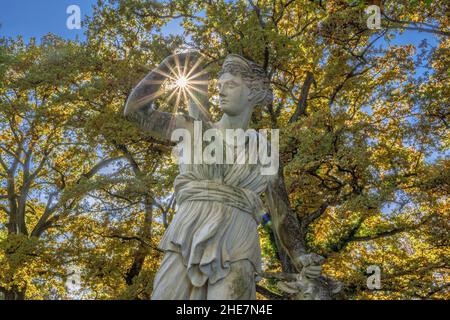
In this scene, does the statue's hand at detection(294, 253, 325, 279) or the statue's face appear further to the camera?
the statue's hand at detection(294, 253, 325, 279)

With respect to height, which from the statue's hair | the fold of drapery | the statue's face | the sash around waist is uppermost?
the statue's hair

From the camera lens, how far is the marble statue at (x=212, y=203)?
117 inches

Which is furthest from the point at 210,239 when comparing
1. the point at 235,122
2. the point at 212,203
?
the point at 235,122

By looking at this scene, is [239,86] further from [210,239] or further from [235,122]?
[210,239]

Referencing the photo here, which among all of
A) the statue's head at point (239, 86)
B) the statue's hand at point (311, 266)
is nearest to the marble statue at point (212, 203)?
the statue's head at point (239, 86)

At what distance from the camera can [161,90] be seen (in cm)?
358

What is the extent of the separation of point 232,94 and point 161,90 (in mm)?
484

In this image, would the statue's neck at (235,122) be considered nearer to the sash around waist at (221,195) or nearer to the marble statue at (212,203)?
the marble statue at (212,203)

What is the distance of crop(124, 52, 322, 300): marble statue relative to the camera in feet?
9.78

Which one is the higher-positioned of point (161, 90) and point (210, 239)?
point (161, 90)

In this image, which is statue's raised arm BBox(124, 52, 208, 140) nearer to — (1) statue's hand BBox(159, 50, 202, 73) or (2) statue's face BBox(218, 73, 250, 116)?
(1) statue's hand BBox(159, 50, 202, 73)

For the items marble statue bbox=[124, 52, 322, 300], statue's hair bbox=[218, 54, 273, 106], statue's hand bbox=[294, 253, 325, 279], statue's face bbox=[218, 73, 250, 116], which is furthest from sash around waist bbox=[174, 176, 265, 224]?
statue's hand bbox=[294, 253, 325, 279]

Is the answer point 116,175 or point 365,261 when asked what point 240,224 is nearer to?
point 116,175
